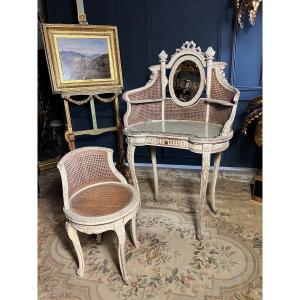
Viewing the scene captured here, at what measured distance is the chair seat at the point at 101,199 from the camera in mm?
1556

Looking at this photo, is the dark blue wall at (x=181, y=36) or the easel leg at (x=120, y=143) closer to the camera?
the dark blue wall at (x=181, y=36)

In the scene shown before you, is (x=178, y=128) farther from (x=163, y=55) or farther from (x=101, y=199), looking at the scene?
(x=101, y=199)

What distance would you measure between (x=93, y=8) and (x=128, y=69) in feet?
2.57

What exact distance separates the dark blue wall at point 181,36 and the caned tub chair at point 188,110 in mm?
590

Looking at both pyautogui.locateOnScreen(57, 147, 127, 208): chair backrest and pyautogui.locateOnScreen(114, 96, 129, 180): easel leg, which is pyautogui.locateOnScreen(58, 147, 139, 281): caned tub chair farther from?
pyautogui.locateOnScreen(114, 96, 129, 180): easel leg

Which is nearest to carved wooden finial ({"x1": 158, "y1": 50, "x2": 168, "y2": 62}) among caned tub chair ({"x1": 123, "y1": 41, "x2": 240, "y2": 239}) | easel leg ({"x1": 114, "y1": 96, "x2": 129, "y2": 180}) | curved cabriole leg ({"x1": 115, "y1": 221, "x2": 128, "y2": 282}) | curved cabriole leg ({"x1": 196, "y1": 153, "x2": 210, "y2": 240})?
caned tub chair ({"x1": 123, "y1": 41, "x2": 240, "y2": 239})

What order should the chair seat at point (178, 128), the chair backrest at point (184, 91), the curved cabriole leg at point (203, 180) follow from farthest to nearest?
the chair backrest at point (184, 91) → the chair seat at point (178, 128) → the curved cabriole leg at point (203, 180)

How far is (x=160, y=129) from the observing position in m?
2.16

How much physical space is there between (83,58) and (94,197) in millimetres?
1622

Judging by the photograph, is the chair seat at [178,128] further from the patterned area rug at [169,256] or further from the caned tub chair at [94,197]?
the patterned area rug at [169,256]

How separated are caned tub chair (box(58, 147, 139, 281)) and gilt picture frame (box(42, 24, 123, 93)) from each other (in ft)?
3.63

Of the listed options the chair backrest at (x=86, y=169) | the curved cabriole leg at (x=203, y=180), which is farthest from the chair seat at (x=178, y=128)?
the chair backrest at (x=86, y=169)

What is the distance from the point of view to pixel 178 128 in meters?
2.16
